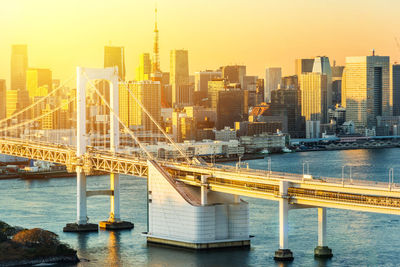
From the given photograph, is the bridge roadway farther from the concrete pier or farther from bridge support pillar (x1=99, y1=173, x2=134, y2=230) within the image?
bridge support pillar (x1=99, y1=173, x2=134, y2=230)

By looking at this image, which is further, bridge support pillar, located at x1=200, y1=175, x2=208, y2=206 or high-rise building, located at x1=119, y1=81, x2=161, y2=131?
high-rise building, located at x1=119, y1=81, x2=161, y2=131

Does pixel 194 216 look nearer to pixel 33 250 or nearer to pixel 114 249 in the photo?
pixel 114 249

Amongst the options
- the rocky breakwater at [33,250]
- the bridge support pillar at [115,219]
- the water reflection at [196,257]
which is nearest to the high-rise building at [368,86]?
the bridge support pillar at [115,219]

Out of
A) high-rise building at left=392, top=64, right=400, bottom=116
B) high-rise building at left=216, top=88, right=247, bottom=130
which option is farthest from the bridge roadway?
high-rise building at left=392, top=64, right=400, bottom=116

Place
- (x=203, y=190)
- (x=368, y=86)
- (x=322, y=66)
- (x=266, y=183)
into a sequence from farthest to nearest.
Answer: (x=322, y=66) → (x=368, y=86) → (x=203, y=190) → (x=266, y=183)

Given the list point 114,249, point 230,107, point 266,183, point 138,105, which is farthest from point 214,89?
point 266,183

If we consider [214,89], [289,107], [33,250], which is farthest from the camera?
[214,89]

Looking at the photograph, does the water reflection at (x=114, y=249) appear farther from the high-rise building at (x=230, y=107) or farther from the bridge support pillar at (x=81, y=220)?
the high-rise building at (x=230, y=107)
